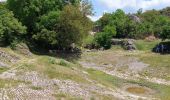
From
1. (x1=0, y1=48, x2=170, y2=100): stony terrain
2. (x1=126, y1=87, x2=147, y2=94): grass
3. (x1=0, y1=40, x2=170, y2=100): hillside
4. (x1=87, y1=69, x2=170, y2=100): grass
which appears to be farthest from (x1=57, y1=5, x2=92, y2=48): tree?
(x1=126, y1=87, x2=147, y2=94): grass

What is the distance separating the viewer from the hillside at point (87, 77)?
51.7m

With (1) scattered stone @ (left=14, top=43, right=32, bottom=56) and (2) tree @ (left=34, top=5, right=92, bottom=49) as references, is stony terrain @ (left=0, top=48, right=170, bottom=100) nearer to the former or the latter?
(1) scattered stone @ (left=14, top=43, right=32, bottom=56)

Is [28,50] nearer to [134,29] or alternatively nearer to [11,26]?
[11,26]

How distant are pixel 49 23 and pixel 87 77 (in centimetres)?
2635

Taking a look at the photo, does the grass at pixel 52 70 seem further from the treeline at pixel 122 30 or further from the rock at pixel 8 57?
the treeline at pixel 122 30

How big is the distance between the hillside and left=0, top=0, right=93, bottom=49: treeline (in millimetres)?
4181

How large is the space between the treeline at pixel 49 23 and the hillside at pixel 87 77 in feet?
13.7

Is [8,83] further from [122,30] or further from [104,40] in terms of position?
[122,30]

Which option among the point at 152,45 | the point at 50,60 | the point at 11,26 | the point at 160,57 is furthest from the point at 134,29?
the point at 50,60

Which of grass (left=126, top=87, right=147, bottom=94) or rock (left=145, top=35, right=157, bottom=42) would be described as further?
rock (left=145, top=35, right=157, bottom=42)

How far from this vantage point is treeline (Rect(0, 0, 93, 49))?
86.7 meters

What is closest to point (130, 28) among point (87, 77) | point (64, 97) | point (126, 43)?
point (126, 43)

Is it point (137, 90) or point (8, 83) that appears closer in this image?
point (8, 83)

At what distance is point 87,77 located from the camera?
2562 inches
